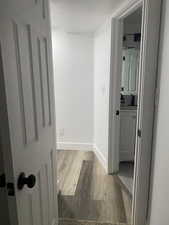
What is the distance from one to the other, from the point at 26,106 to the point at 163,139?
0.96 metres

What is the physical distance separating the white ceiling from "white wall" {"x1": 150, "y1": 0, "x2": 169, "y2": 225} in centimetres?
81

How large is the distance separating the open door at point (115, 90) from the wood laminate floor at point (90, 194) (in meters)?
0.29

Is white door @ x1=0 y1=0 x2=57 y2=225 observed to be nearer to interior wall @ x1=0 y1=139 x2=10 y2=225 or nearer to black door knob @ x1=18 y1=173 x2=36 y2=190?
black door knob @ x1=18 y1=173 x2=36 y2=190

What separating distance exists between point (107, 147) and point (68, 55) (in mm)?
1746

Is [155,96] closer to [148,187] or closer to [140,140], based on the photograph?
[140,140]

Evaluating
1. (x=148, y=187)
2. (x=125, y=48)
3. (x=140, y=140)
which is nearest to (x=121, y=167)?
(x=148, y=187)

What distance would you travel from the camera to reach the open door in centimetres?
216

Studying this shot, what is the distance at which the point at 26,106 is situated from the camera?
87cm

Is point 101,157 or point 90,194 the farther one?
point 101,157

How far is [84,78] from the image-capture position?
313cm

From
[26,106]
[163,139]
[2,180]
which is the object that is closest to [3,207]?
[2,180]

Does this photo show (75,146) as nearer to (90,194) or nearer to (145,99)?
(90,194)

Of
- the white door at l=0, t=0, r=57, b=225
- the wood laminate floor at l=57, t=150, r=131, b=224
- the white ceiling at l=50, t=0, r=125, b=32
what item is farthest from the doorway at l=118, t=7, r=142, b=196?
the white door at l=0, t=0, r=57, b=225

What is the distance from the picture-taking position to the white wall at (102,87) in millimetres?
2387
